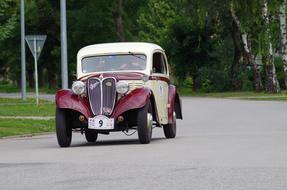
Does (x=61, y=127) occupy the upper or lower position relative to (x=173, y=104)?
lower

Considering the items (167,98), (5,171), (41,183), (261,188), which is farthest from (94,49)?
(261,188)

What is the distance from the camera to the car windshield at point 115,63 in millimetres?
20062

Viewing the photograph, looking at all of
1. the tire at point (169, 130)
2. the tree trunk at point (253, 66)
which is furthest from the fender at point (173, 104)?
the tree trunk at point (253, 66)

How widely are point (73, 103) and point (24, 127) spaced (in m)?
8.59

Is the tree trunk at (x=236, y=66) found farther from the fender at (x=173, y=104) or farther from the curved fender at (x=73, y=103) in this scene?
the curved fender at (x=73, y=103)

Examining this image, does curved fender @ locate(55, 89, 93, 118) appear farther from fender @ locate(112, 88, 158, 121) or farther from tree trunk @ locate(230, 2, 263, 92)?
tree trunk @ locate(230, 2, 263, 92)

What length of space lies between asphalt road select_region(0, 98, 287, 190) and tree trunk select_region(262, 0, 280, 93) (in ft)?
95.6

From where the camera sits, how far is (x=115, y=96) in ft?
60.4

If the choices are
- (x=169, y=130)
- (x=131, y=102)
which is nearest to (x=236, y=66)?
(x=169, y=130)

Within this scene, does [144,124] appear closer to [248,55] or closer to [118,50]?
[118,50]

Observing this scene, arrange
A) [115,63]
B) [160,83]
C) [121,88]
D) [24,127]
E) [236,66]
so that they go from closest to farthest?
[121,88], [115,63], [160,83], [24,127], [236,66]

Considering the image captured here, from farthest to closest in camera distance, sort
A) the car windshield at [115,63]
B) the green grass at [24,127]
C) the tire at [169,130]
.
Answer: the green grass at [24,127] → the tire at [169,130] → the car windshield at [115,63]

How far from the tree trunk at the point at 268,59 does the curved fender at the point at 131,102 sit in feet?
109

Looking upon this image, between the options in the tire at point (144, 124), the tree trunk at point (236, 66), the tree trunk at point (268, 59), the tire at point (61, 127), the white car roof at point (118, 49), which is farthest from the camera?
the tree trunk at point (236, 66)
